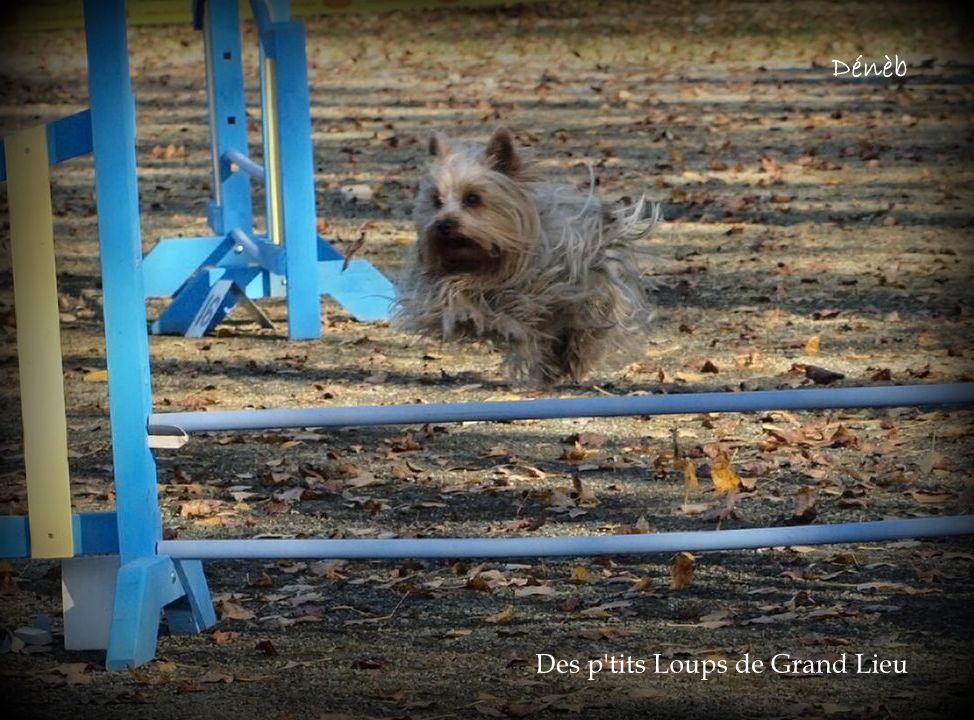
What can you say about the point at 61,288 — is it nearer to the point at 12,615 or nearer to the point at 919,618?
the point at 12,615

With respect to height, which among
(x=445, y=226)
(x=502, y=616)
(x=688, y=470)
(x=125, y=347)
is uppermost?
(x=445, y=226)

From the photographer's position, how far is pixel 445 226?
5305 mm

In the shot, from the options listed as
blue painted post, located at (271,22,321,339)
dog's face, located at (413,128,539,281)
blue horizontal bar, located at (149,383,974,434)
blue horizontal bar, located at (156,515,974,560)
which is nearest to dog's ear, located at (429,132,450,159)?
dog's face, located at (413,128,539,281)

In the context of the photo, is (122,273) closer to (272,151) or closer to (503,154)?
(503,154)

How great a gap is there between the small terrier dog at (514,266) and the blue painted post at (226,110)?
118 inches

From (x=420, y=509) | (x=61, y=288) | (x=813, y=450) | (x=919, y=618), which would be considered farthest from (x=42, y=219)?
(x=61, y=288)

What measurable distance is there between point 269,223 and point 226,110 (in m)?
0.62

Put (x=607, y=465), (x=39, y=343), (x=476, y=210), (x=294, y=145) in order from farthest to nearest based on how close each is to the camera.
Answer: (x=294, y=145) → (x=607, y=465) → (x=476, y=210) → (x=39, y=343)

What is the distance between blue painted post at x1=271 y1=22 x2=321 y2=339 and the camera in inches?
287

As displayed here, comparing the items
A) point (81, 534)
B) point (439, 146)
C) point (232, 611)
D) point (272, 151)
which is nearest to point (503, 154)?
point (439, 146)

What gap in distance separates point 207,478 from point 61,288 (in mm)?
3694

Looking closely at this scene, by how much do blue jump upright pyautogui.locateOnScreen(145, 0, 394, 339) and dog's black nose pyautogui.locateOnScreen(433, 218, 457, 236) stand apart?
2.07m

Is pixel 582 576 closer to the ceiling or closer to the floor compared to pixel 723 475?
closer to the floor

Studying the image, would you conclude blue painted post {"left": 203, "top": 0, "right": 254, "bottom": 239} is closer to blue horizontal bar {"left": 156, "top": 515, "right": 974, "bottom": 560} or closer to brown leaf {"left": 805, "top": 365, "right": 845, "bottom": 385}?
brown leaf {"left": 805, "top": 365, "right": 845, "bottom": 385}
